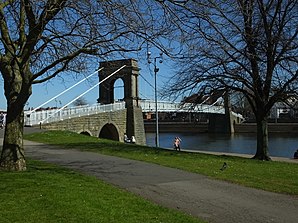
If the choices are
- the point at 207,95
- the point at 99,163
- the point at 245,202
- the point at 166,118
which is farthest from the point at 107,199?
the point at 166,118

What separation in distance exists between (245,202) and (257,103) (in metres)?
11.9

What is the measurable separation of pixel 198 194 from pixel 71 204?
2.76 meters

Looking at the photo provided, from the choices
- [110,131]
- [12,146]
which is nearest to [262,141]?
[12,146]

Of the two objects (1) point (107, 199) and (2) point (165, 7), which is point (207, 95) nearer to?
(2) point (165, 7)

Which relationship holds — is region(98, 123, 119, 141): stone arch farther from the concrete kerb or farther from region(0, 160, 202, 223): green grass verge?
region(0, 160, 202, 223): green grass verge

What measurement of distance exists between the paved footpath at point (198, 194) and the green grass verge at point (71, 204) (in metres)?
0.54

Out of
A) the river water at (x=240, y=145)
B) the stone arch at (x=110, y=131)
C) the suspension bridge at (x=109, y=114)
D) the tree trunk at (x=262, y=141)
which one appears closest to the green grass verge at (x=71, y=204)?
the tree trunk at (x=262, y=141)

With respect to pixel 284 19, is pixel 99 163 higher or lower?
lower

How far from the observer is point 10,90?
32.9ft

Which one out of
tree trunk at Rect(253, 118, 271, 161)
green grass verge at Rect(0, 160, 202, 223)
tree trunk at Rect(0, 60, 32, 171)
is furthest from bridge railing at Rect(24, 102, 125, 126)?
green grass verge at Rect(0, 160, 202, 223)

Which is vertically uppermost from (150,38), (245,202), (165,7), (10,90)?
(165,7)

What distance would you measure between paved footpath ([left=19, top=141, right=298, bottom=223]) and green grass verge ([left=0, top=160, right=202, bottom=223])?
538 millimetres

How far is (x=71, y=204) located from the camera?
6531 mm

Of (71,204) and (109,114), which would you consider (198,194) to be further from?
(109,114)
